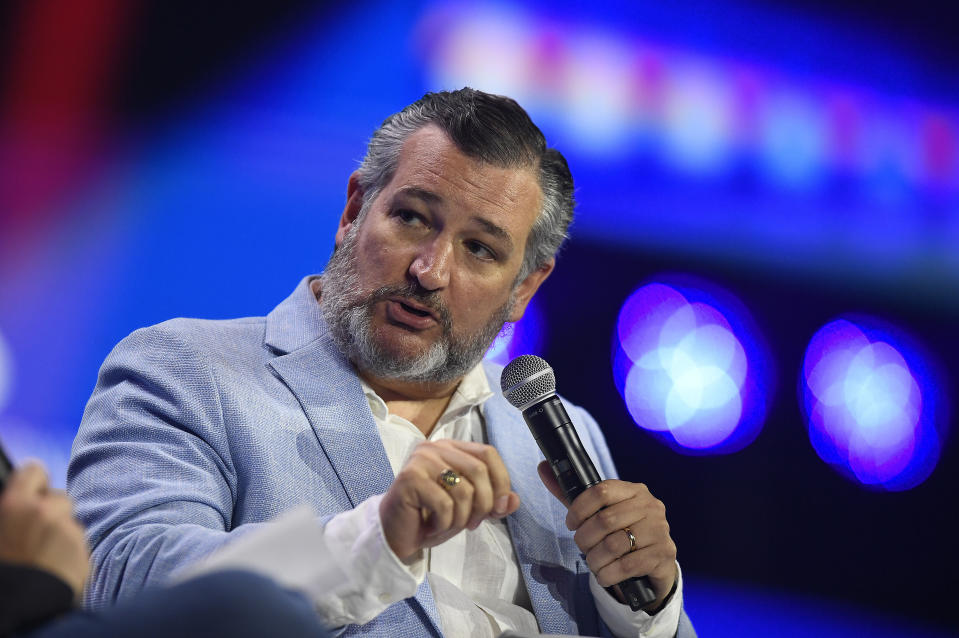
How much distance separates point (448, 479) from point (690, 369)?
256 centimetres

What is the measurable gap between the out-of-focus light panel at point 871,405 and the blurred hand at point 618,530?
2162 millimetres

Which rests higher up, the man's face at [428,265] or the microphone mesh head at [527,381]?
the man's face at [428,265]

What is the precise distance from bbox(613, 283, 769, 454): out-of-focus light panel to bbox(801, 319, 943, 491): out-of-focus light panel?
0.27m

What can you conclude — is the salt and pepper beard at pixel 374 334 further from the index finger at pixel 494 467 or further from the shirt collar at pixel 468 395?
the index finger at pixel 494 467

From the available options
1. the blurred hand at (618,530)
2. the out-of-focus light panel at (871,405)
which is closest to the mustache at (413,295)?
the blurred hand at (618,530)

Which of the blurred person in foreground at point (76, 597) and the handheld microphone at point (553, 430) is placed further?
the handheld microphone at point (553, 430)

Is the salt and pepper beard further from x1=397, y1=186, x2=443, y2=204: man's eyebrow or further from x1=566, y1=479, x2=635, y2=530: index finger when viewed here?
x1=566, y1=479, x2=635, y2=530: index finger

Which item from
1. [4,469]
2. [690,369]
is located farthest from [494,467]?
[690,369]

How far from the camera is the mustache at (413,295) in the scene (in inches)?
77.9

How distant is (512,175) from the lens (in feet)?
7.05

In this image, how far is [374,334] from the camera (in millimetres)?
1975

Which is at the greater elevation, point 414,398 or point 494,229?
point 494,229

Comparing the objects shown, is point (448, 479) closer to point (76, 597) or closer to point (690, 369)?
point (76, 597)

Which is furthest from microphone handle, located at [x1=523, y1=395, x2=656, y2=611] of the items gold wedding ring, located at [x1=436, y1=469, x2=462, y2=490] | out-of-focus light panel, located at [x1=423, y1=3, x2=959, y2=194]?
out-of-focus light panel, located at [x1=423, y1=3, x2=959, y2=194]
